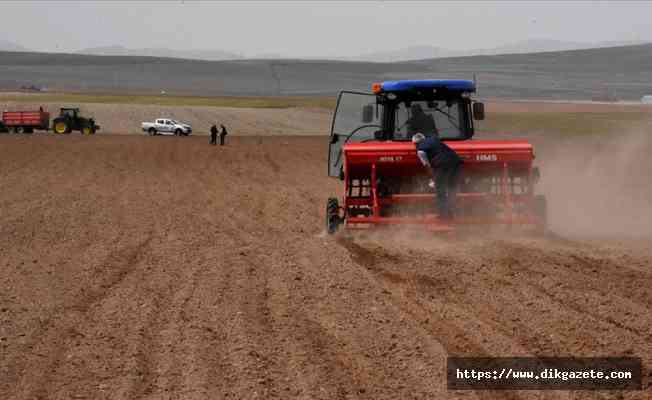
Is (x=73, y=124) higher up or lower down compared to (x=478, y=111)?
lower down

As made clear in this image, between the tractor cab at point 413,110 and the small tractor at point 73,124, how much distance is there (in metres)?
44.2

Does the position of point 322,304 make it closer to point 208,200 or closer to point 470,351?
point 470,351

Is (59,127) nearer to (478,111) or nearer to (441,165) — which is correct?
(478,111)

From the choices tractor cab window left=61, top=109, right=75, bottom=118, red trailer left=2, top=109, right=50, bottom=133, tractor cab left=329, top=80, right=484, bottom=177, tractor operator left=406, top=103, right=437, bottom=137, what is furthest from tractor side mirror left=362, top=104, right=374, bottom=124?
red trailer left=2, top=109, right=50, bottom=133

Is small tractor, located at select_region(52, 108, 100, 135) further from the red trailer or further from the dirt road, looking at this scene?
the dirt road

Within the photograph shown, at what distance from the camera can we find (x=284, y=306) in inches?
341

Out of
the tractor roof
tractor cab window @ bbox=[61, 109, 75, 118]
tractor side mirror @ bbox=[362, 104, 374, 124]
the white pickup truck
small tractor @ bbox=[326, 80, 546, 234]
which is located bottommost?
the white pickup truck

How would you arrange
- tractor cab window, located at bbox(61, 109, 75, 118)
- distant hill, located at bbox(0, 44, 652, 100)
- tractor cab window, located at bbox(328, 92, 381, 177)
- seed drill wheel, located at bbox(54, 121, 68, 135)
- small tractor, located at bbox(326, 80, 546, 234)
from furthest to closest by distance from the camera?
1. distant hill, located at bbox(0, 44, 652, 100)
2. tractor cab window, located at bbox(61, 109, 75, 118)
3. seed drill wheel, located at bbox(54, 121, 68, 135)
4. tractor cab window, located at bbox(328, 92, 381, 177)
5. small tractor, located at bbox(326, 80, 546, 234)

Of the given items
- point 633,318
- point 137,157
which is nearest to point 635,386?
point 633,318

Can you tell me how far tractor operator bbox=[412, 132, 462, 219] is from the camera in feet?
41.8

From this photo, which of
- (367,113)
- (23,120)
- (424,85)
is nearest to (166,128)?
(23,120)

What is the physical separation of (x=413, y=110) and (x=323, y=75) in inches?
3819

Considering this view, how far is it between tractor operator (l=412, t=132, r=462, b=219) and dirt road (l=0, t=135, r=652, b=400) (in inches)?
19.3

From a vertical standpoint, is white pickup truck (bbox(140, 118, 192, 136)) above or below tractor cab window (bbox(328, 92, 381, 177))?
below
